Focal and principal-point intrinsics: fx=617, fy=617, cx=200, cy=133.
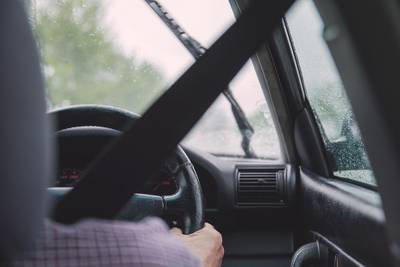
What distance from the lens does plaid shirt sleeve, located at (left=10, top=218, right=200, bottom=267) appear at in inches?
35.5

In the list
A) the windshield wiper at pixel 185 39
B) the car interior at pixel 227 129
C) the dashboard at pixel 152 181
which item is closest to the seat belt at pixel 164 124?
the car interior at pixel 227 129

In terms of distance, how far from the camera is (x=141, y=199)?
1973mm

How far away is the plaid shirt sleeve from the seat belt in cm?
13

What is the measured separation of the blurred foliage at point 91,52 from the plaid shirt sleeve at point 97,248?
6.94 ft

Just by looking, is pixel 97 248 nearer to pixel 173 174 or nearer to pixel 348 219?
pixel 348 219

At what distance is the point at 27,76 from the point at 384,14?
50 centimetres

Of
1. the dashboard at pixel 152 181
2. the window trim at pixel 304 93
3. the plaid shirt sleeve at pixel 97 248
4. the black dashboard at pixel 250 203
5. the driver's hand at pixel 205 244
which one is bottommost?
the black dashboard at pixel 250 203

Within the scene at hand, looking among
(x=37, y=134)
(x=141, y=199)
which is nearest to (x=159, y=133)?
(x=37, y=134)

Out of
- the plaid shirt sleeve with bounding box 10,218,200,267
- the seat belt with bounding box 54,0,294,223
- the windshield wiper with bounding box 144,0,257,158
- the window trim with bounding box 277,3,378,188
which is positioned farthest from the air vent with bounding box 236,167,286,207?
the plaid shirt sleeve with bounding box 10,218,200,267

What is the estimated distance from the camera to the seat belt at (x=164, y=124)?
1122 millimetres

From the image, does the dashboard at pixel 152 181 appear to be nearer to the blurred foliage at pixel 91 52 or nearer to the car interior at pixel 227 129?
the car interior at pixel 227 129

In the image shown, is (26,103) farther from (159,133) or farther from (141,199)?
(141,199)

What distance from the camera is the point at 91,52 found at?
3795mm

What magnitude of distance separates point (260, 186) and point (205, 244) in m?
1.42
